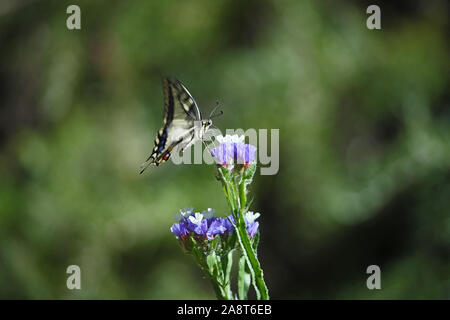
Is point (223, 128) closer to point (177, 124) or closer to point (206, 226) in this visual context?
point (177, 124)

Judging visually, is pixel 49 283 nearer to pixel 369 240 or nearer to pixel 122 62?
pixel 122 62

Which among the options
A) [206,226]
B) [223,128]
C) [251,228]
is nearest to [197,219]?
[206,226]

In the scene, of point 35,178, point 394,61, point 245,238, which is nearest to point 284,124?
point 394,61

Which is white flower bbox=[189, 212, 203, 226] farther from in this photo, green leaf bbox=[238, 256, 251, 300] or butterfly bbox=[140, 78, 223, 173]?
butterfly bbox=[140, 78, 223, 173]

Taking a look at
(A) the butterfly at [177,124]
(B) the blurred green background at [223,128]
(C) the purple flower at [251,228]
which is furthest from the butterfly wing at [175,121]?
(B) the blurred green background at [223,128]

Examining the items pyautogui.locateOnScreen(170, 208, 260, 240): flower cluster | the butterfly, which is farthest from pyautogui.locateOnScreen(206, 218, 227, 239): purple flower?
the butterfly

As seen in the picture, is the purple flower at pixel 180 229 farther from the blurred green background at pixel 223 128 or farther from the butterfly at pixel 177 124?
the blurred green background at pixel 223 128

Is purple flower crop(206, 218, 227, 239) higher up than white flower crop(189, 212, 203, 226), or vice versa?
white flower crop(189, 212, 203, 226)
